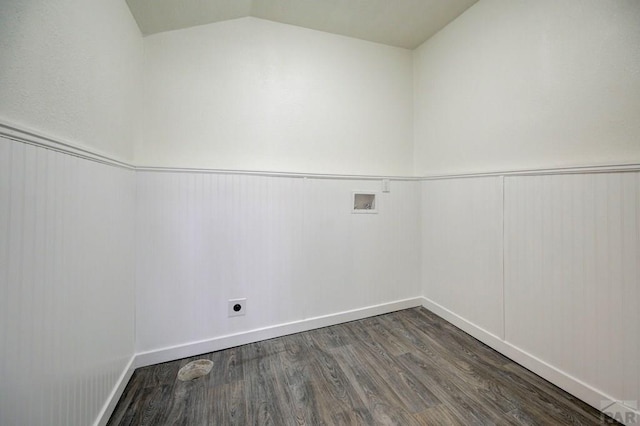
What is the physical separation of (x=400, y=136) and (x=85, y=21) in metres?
2.31

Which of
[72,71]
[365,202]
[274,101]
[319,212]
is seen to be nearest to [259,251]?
[319,212]

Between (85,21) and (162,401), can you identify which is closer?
(85,21)

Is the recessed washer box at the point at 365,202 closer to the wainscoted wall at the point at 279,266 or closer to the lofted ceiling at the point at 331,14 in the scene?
the wainscoted wall at the point at 279,266

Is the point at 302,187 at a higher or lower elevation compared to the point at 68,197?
higher

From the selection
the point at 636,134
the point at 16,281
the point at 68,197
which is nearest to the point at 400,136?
the point at 636,134

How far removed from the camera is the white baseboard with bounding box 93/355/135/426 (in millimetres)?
1153

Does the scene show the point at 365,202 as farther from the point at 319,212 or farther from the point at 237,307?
the point at 237,307

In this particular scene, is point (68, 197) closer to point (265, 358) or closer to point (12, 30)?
point (12, 30)

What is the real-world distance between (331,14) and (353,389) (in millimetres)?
2665

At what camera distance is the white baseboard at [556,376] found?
3.89ft

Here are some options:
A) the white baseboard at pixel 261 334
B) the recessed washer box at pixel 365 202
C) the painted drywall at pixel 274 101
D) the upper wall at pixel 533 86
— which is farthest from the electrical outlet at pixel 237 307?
the upper wall at pixel 533 86

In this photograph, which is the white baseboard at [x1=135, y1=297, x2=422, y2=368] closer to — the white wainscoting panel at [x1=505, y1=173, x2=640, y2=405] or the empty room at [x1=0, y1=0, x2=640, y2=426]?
the empty room at [x1=0, y1=0, x2=640, y2=426]

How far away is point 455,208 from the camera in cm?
211

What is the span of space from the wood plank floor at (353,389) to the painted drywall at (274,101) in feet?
4.60
